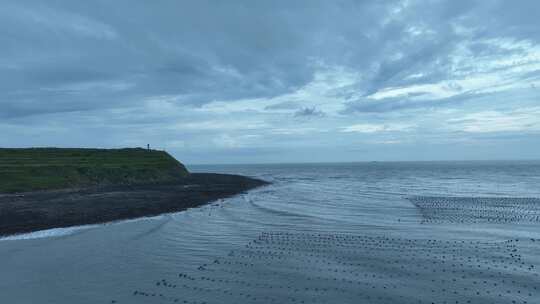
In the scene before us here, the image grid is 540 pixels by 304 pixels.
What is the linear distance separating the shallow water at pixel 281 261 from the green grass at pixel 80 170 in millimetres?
37692

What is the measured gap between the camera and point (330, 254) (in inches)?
906

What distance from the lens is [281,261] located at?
2161cm

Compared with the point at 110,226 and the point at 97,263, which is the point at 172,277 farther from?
the point at 110,226

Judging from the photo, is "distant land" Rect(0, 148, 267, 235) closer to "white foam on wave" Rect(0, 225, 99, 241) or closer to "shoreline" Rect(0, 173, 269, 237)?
"shoreline" Rect(0, 173, 269, 237)

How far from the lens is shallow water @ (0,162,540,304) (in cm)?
1631

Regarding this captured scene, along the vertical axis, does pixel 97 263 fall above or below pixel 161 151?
below

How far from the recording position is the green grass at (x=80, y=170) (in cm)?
6341

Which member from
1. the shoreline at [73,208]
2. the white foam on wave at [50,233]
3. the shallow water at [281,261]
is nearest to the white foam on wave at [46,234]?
the white foam on wave at [50,233]

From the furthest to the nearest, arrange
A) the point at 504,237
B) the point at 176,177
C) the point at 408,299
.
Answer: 1. the point at 176,177
2. the point at 504,237
3. the point at 408,299

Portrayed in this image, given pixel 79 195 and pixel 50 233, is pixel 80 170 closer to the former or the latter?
pixel 79 195

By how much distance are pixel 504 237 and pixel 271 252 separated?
1757 cm

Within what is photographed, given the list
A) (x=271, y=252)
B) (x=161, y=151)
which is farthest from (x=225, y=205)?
(x=161, y=151)

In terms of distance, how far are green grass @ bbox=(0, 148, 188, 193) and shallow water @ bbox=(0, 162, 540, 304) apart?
124 feet

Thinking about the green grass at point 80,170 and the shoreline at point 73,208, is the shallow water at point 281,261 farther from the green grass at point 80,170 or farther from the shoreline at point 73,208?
the green grass at point 80,170
